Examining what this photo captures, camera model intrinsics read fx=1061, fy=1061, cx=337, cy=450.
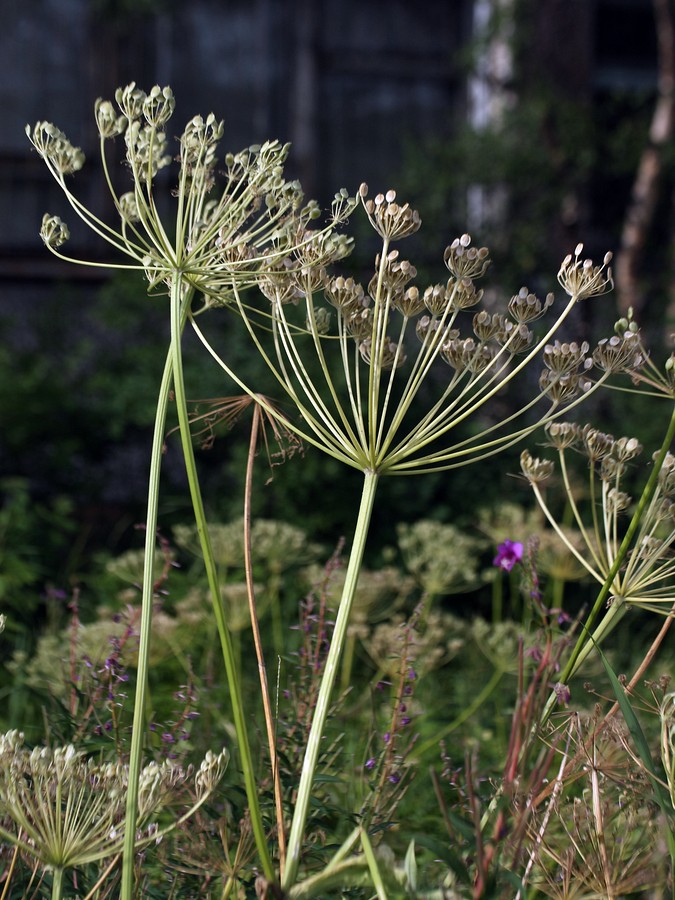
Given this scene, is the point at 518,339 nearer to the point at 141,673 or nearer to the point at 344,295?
the point at 344,295

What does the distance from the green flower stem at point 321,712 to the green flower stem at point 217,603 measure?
0.03 m

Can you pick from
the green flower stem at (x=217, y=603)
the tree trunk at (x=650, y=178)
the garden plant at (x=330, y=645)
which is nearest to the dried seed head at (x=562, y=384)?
the garden plant at (x=330, y=645)

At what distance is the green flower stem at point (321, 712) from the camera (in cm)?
129

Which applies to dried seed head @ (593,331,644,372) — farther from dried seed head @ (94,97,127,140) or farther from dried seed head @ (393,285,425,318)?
dried seed head @ (94,97,127,140)

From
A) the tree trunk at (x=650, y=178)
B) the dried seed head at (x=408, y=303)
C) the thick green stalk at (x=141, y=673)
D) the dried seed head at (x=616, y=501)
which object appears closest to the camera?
the thick green stalk at (x=141, y=673)

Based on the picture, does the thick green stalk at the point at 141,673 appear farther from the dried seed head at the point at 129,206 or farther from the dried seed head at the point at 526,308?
the dried seed head at the point at 526,308

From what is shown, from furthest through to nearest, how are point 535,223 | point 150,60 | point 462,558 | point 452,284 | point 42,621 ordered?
point 150,60 → point 535,223 → point 42,621 → point 462,558 → point 452,284

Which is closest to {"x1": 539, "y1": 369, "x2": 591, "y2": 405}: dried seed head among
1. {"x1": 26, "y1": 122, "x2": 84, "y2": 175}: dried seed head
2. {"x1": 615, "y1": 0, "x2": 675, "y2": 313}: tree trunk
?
{"x1": 26, "y1": 122, "x2": 84, "y2": 175}: dried seed head

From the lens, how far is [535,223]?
8.43 metres

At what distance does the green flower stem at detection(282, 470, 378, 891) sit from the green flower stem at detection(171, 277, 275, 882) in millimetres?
32

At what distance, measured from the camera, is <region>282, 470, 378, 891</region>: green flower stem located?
129 centimetres

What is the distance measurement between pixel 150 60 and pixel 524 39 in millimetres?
3423

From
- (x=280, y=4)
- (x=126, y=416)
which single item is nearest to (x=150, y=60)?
(x=280, y=4)

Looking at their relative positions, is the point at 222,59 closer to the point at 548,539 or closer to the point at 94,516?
the point at 94,516
